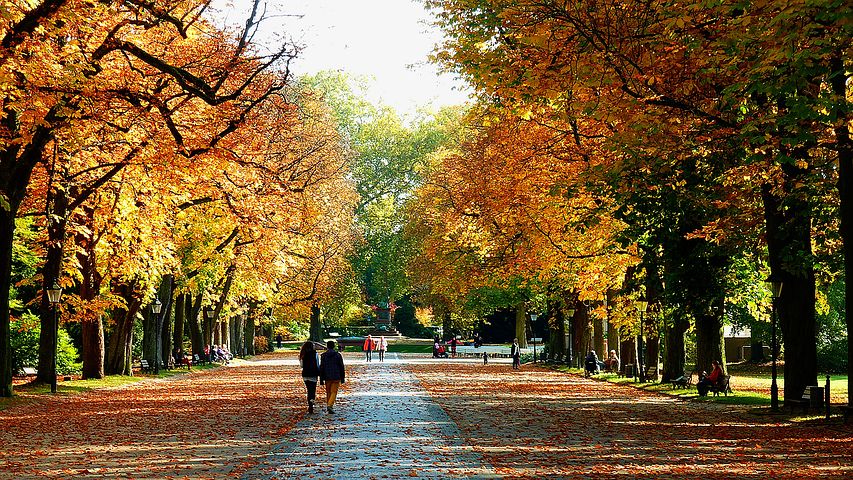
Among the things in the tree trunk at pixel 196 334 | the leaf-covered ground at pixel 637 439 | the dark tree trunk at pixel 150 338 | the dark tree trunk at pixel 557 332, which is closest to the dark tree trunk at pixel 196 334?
the tree trunk at pixel 196 334

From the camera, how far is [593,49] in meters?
20.5

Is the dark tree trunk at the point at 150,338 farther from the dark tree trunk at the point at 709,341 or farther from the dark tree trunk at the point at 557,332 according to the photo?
the dark tree trunk at the point at 709,341

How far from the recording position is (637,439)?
1947cm

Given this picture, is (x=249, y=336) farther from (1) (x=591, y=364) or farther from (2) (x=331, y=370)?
(2) (x=331, y=370)

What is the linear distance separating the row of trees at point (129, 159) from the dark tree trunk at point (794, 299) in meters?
11.0

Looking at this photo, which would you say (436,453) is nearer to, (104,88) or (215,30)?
(104,88)

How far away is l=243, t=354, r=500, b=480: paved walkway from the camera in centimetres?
1418

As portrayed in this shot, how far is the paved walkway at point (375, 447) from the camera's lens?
14.2 metres

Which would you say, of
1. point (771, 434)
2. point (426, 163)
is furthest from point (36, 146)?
point (426, 163)

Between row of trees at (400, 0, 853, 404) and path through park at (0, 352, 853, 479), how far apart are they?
11.4 ft

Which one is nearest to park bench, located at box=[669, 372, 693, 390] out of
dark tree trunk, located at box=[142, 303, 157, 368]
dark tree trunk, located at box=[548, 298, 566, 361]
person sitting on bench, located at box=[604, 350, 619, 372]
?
person sitting on bench, located at box=[604, 350, 619, 372]

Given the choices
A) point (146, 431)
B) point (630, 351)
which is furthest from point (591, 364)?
point (146, 431)

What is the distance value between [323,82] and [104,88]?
246ft

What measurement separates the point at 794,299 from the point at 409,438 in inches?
409
